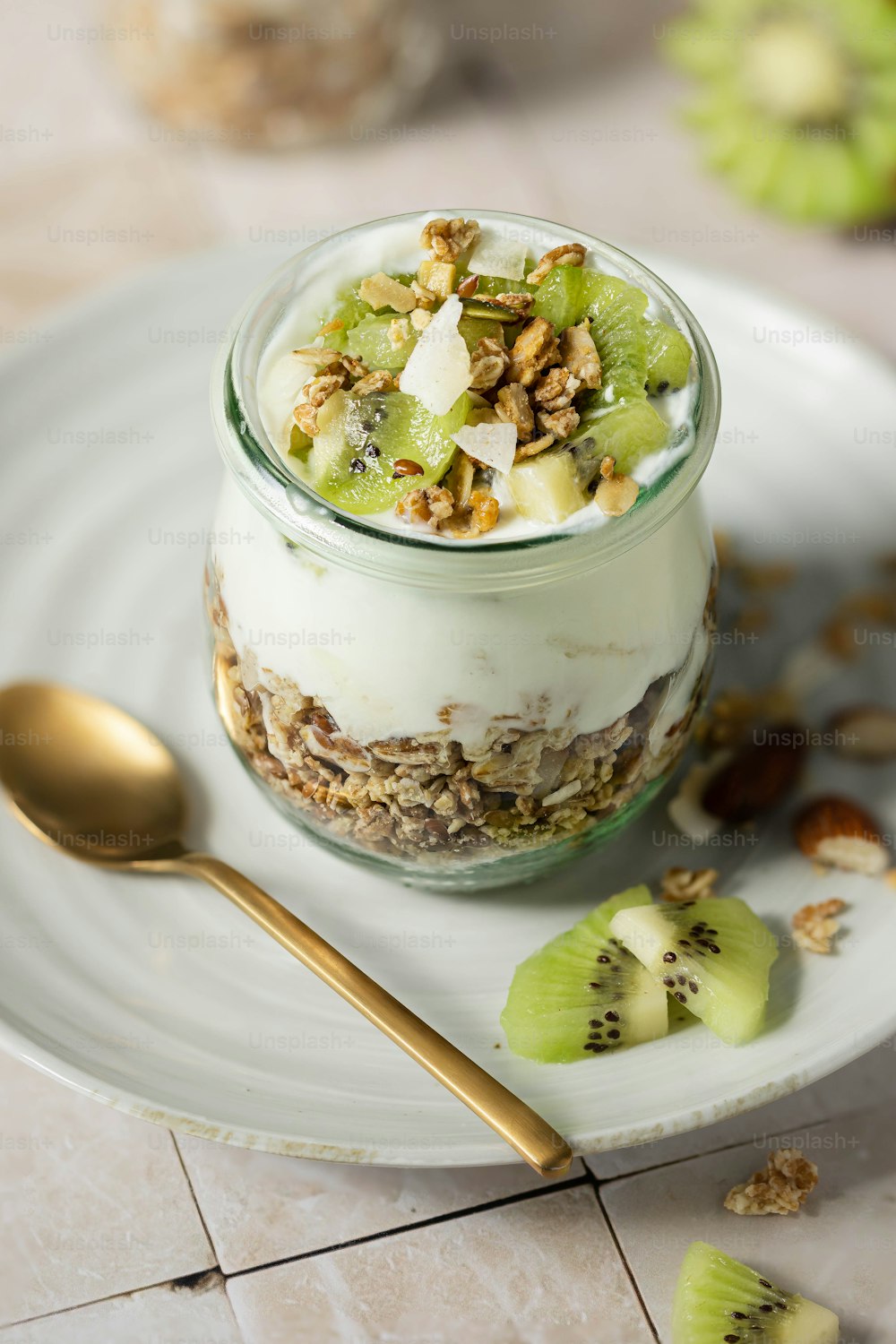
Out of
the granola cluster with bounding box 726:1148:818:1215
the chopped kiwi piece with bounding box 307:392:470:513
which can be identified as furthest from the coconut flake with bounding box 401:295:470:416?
the granola cluster with bounding box 726:1148:818:1215

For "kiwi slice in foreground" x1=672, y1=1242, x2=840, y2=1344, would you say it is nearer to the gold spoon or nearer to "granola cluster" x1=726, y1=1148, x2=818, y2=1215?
"granola cluster" x1=726, y1=1148, x2=818, y2=1215

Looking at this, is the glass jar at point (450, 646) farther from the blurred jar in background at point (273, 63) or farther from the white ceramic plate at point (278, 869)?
the blurred jar in background at point (273, 63)

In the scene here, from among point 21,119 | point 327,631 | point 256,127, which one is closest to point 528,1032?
point 327,631

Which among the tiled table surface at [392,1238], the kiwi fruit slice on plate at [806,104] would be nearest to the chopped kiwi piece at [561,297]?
the tiled table surface at [392,1238]

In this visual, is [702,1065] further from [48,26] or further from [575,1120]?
A: [48,26]

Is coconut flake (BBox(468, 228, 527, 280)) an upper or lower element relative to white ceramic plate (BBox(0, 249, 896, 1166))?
upper

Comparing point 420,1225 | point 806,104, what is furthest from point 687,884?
point 806,104
